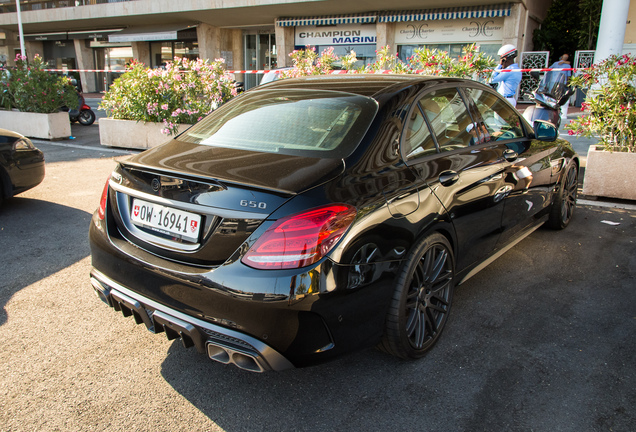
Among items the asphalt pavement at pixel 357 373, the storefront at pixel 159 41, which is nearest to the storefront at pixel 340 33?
the storefront at pixel 159 41

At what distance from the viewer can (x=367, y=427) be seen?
228 cm

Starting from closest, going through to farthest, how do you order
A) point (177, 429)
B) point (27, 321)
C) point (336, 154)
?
point (177, 429)
point (336, 154)
point (27, 321)

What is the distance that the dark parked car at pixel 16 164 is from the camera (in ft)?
17.7

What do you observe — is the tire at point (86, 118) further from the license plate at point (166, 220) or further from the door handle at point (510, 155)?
the door handle at point (510, 155)

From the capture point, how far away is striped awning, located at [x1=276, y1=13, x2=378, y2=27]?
22.3 meters

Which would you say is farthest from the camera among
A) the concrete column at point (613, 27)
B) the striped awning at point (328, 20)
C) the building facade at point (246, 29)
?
the striped awning at point (328, 20)

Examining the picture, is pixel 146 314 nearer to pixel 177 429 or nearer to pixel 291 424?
pixel 177 429

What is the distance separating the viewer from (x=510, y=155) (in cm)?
358

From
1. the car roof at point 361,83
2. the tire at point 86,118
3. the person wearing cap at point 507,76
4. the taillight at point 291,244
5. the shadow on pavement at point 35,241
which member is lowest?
the shadow on pavement at point 35,241

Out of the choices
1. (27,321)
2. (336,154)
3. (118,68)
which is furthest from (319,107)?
(118,68)

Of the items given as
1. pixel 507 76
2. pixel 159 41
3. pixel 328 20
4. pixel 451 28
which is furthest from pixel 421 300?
pixel 159 41

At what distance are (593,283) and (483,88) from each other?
1746 mm

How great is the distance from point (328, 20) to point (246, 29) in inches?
267

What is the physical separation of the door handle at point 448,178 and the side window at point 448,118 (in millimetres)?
182
